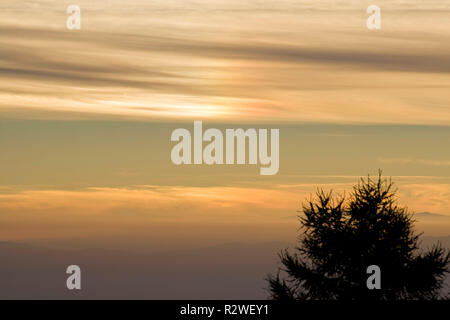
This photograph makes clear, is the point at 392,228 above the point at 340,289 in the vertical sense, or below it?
above

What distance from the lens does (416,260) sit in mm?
56188

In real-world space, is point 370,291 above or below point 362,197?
below

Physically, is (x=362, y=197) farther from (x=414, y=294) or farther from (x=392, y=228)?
(x=414, y=294)
